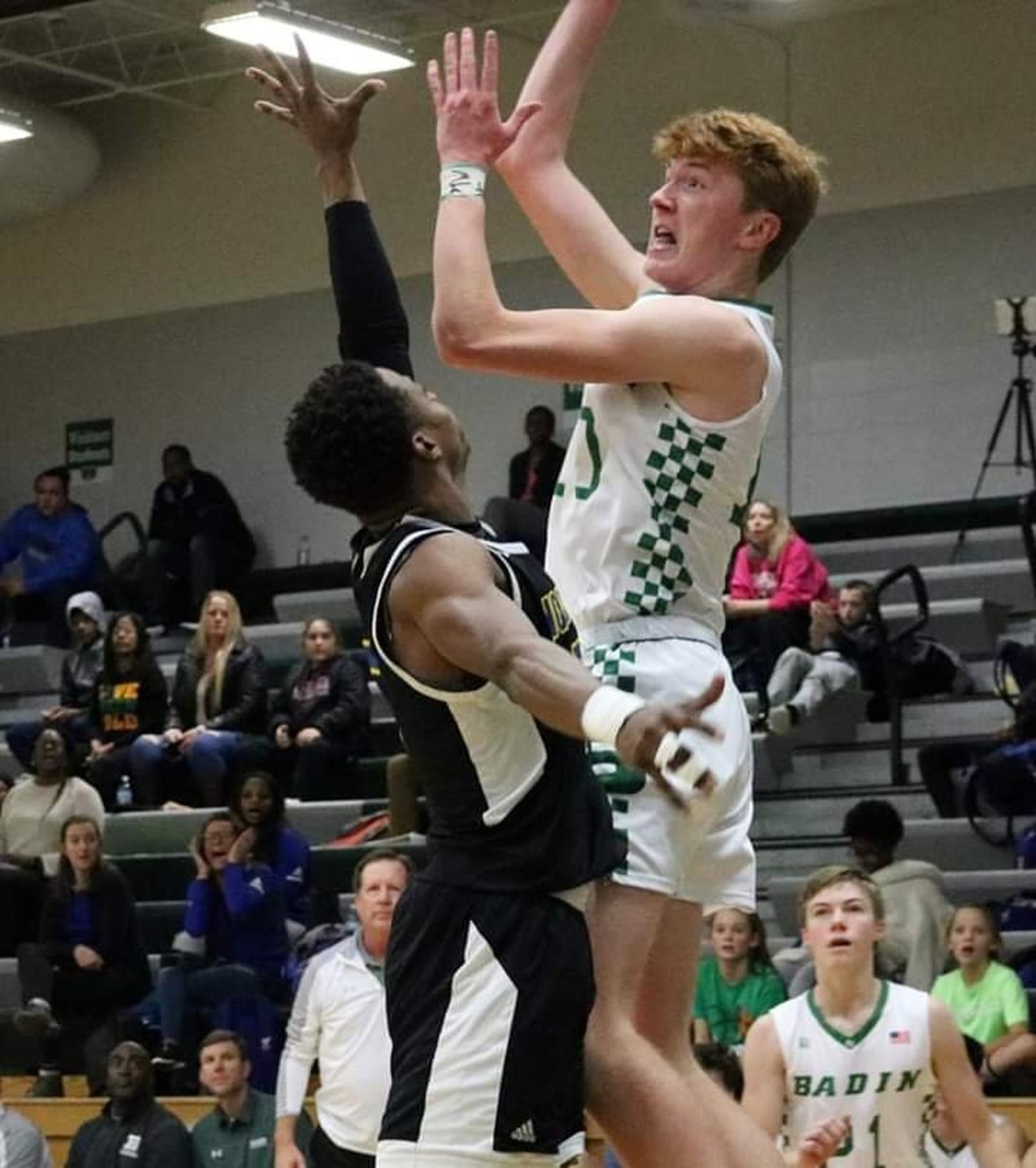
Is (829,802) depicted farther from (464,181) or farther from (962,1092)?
(464,181)

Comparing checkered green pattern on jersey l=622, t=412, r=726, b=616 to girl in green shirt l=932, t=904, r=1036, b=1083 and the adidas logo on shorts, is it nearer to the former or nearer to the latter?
the adidas logo on shorts

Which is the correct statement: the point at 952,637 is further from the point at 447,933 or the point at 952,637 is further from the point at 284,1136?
the point at 447,933

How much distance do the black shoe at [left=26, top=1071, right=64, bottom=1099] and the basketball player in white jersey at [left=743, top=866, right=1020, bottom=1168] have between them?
594 centimetres

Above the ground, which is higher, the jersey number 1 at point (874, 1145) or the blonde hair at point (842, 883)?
the blonde hair at point (842, 883)

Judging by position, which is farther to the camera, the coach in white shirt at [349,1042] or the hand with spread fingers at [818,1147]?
the coach in white shirt at [349,1042]

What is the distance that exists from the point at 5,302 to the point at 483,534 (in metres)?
17.3

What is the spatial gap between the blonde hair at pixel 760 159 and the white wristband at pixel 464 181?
0.42 m

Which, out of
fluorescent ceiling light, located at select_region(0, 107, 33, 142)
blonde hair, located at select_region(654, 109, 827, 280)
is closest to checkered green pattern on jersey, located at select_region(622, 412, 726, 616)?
blonde hair, located at select_region(654, 109, 827, 280)

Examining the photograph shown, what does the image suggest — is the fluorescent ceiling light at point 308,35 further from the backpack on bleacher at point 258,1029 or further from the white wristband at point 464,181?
the white wristband at point 464,181

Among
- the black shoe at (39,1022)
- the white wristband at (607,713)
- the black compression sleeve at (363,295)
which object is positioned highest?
the black compression sleeve at (363,295)

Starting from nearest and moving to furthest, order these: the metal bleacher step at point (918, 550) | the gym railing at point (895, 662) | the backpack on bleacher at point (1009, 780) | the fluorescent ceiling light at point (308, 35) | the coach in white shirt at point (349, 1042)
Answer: the coach in white shirt at point (349, 1042) → the backpack on bleacher at point (1009, 780) → the gym railing at point (895, 662) → the fluorescent ceiling light at point (308, 35) → the metal bleacher step at point (918, 550)

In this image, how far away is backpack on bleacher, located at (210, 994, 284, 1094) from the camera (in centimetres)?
1124

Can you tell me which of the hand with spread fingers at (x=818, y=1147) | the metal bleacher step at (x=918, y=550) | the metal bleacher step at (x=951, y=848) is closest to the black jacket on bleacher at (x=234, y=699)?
the metal bleacher step at (x=918, y=550)

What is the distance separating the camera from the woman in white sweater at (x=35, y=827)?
1322 centimetres
